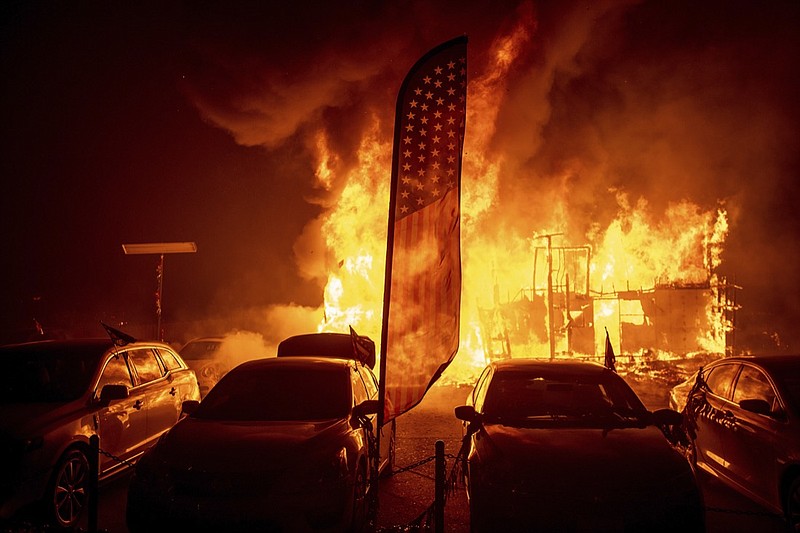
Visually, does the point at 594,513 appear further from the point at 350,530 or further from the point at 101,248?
the point at 101,248

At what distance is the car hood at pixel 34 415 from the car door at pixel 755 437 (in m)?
7.00

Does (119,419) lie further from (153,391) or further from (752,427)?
(752,427)

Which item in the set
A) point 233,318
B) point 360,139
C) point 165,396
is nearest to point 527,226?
point 360,139

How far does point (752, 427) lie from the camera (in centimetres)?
551

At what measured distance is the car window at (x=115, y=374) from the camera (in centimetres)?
646

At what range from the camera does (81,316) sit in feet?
94.0

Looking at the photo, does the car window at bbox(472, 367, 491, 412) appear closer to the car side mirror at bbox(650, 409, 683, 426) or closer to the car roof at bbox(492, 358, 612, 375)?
the car roof at bbox(492, 358, 612, 375)

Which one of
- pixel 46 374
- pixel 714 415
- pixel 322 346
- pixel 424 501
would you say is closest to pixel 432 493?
pixel 424 501

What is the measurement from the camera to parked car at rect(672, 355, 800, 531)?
496 cm

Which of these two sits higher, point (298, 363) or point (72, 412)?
point (298, 363)

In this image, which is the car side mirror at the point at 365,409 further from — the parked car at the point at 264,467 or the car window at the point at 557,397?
the car window at the point at 557,397

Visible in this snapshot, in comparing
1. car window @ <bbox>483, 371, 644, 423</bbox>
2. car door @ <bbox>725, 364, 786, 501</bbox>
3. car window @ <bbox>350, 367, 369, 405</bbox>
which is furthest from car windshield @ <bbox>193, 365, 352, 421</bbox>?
car door @ <bbox>725, 364, 786, 501</bbox>

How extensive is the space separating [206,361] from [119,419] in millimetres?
8263

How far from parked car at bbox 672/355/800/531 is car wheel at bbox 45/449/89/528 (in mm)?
6758
